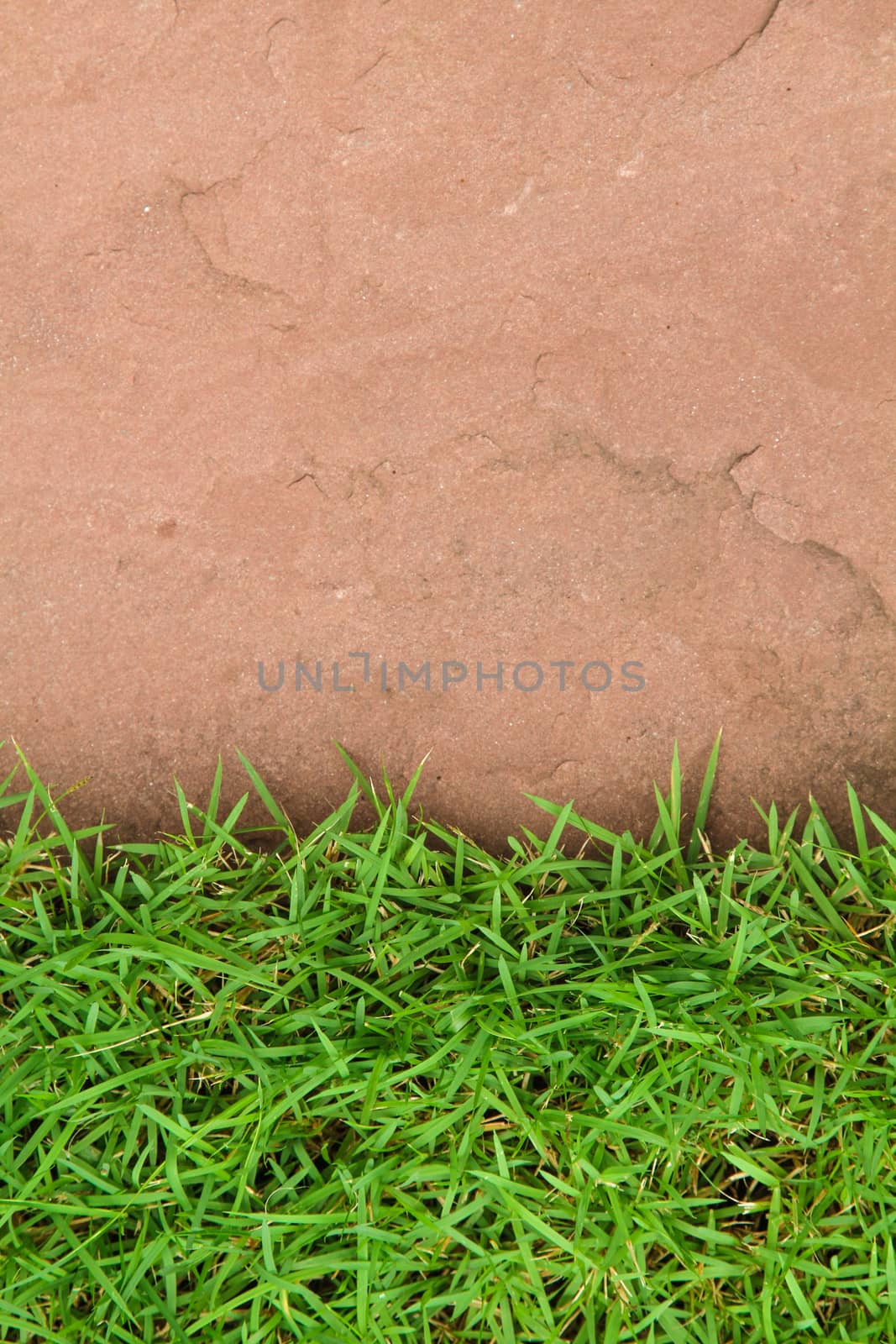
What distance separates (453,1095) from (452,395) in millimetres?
1233

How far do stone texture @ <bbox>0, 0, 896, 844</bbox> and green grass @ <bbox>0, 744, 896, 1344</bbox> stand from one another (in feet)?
0.53

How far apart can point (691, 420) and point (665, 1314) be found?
1.50 metres

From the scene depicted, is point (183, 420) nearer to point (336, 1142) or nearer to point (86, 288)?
point (86, 288)

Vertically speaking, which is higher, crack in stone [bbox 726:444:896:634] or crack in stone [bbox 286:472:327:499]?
crack in stone [bbox 286:472:327:499]

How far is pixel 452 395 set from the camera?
150 centimetres

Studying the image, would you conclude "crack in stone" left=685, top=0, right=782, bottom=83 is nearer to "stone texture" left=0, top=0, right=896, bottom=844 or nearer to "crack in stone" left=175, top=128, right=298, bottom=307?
"stone texture" left=0, top=0, right=896, bottom=844

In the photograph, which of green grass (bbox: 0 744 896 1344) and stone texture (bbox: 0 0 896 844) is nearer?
green grass (bbox: 0 744 896 1344)

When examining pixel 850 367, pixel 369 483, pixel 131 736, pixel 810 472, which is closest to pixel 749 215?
pixel 850 367

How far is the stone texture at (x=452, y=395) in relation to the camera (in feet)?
4.82

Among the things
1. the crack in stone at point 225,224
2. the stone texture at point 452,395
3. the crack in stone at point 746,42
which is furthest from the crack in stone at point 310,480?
the crack in stone at point 746,42

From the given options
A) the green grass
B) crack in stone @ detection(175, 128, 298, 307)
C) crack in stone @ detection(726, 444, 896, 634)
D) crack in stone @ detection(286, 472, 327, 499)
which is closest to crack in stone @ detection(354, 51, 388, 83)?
crack in stone @ detection(175, 128, 298, 307)

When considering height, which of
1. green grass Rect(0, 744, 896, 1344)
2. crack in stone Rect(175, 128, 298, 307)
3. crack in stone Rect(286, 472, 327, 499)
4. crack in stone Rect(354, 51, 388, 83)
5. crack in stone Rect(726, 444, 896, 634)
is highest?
crack in stone Rect(354, 51, 388, 83)

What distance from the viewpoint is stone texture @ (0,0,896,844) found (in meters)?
1.47

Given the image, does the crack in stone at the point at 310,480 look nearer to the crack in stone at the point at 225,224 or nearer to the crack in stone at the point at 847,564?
the crack in stone at the point at 225,224
